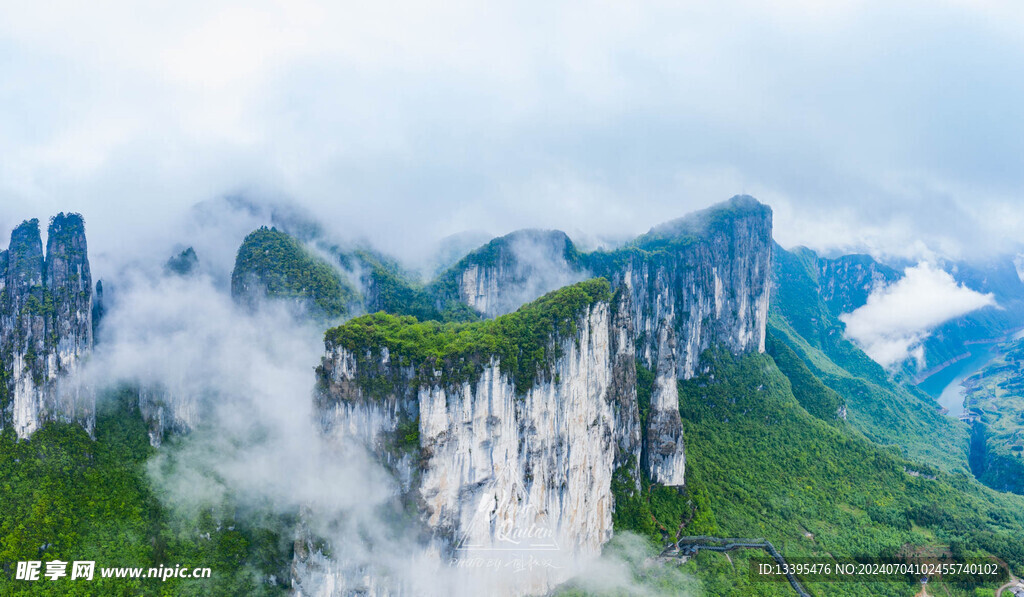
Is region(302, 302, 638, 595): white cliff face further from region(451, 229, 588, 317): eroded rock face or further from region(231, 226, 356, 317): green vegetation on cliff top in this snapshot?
region(451, 229, 588, 317): eroded rock face

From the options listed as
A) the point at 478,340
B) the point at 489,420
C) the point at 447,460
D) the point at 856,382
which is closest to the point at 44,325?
the point at 447,460

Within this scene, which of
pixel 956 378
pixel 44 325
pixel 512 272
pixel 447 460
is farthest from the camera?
pixel 956 378

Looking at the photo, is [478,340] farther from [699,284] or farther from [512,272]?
[699,284]

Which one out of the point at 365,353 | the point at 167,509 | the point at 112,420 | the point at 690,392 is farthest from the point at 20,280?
the point at 690,392

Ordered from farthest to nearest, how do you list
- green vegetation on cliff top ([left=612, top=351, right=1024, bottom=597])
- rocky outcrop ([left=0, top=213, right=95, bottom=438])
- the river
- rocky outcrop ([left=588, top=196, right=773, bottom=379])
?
the river
rocky outcrop ([left=588, top=196, right=773, bottom=379])
green vegetation on cliff top ([left=612, top=351, right=1024, bottom=597])
rocky outcrop ([left=0, top=213, right=95, bottom=438])

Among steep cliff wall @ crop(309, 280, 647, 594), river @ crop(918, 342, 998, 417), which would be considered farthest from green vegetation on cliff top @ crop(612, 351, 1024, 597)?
river @ crop(918, 342, 998, 417)

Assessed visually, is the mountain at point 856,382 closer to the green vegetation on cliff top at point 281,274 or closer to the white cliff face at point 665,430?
the white cliff face at point 665,430
